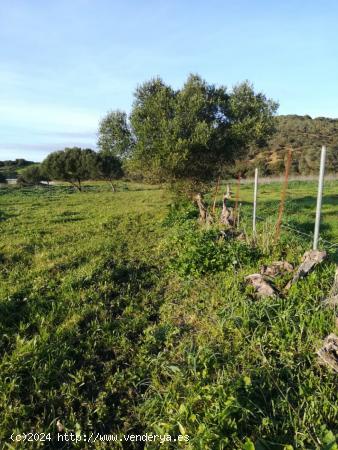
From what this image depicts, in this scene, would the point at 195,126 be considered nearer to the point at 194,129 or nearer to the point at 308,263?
the point at 194,129

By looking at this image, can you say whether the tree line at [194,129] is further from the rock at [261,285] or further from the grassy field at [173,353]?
the rock at [261,285]

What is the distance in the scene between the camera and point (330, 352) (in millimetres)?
4086

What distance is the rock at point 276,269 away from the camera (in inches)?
251

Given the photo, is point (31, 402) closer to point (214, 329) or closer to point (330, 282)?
point (214, 329)

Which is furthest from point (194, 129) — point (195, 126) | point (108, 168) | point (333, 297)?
point (108, 168)

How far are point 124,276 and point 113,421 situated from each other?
4.41 metres

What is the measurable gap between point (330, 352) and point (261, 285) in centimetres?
199

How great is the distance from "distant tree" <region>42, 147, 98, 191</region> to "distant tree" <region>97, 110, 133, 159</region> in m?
31.9

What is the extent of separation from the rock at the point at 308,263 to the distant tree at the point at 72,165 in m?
48.9

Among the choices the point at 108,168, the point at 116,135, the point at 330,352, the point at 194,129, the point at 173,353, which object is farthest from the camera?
the point at 108,168

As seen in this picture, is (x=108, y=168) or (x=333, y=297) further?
(x=108, y=168)

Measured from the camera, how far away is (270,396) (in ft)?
12.5

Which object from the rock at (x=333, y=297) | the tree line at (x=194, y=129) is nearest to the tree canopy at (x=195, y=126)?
the tree line at (x=194, y=129)

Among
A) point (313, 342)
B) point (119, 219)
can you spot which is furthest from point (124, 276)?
point (119, 219)
